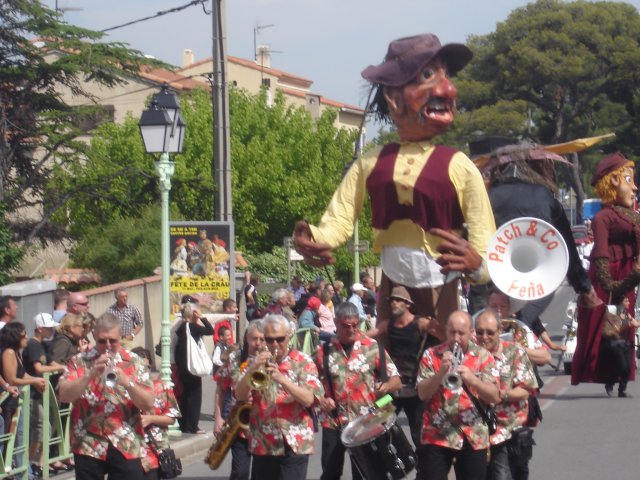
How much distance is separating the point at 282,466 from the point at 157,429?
32.9 inches

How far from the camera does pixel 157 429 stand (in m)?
8.20

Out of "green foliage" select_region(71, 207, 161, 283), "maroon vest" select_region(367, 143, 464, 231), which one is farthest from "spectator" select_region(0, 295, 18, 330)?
"green foliage" select_region(71, 207, 161, 283)

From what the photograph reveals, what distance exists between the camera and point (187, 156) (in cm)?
3703

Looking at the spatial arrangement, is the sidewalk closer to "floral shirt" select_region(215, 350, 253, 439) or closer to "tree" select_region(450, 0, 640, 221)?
"floral shirt" select_region(215, 350, 253, 439)

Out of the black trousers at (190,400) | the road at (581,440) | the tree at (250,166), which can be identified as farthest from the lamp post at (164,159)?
the tree at (250,166)

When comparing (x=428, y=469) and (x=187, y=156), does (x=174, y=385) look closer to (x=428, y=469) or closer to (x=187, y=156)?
(x=428, y=469)

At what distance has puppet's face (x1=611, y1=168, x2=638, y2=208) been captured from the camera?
31.7ft

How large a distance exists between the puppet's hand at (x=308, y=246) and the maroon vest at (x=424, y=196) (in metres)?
0.44

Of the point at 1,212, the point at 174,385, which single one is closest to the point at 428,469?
the point at 174,385

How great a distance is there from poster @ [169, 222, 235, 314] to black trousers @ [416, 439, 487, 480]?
9.95 metres

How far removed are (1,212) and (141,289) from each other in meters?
2.85

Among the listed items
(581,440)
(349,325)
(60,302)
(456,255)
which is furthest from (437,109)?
(60,302)

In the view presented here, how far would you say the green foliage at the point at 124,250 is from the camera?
26047 millimetres

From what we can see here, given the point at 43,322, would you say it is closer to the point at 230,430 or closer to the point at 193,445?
the point at 193,445
